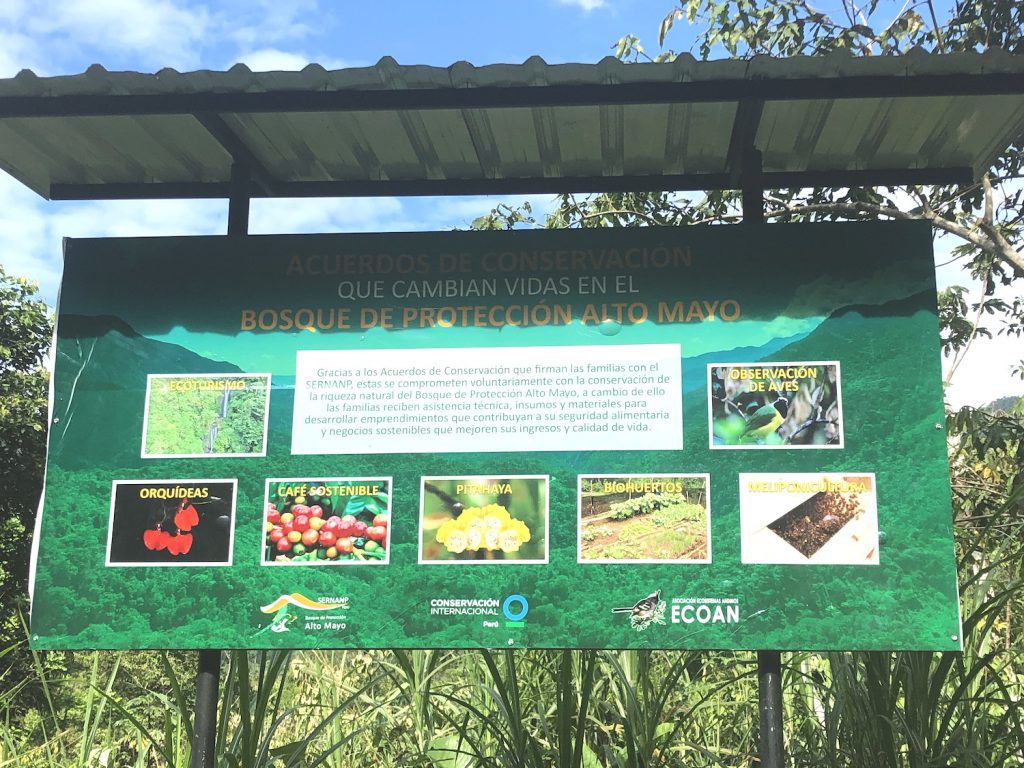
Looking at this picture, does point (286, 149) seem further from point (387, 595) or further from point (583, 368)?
point (387, 595)

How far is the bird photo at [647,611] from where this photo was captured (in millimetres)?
2586

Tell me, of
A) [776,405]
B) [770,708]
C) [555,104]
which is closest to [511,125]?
[555,104]

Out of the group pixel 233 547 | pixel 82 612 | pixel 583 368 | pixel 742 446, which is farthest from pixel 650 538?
pixel 82 612

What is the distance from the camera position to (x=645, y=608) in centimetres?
259

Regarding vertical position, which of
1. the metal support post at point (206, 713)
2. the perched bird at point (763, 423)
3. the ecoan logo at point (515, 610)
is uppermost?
the perched bird at point (763, 423)

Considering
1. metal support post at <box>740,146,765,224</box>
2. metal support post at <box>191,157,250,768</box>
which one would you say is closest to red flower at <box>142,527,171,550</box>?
metal support post at <box>191,157,250,768</box>

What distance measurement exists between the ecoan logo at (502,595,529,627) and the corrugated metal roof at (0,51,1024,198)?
5.06 ft

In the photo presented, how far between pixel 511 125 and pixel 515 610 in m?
1.62

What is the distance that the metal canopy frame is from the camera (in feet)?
8.35

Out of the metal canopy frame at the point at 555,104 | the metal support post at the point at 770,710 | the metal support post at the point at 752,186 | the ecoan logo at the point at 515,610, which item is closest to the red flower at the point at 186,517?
the ecoan logo at the point at 515,610

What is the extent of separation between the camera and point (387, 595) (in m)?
2.68

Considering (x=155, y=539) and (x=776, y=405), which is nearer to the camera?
(x=776, y=405)

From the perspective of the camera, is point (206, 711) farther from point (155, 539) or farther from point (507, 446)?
point (507, 446)

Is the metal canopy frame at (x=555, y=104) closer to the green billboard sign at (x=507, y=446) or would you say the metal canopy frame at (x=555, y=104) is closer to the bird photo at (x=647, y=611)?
the green billboard sign at (x=507, y=446)
